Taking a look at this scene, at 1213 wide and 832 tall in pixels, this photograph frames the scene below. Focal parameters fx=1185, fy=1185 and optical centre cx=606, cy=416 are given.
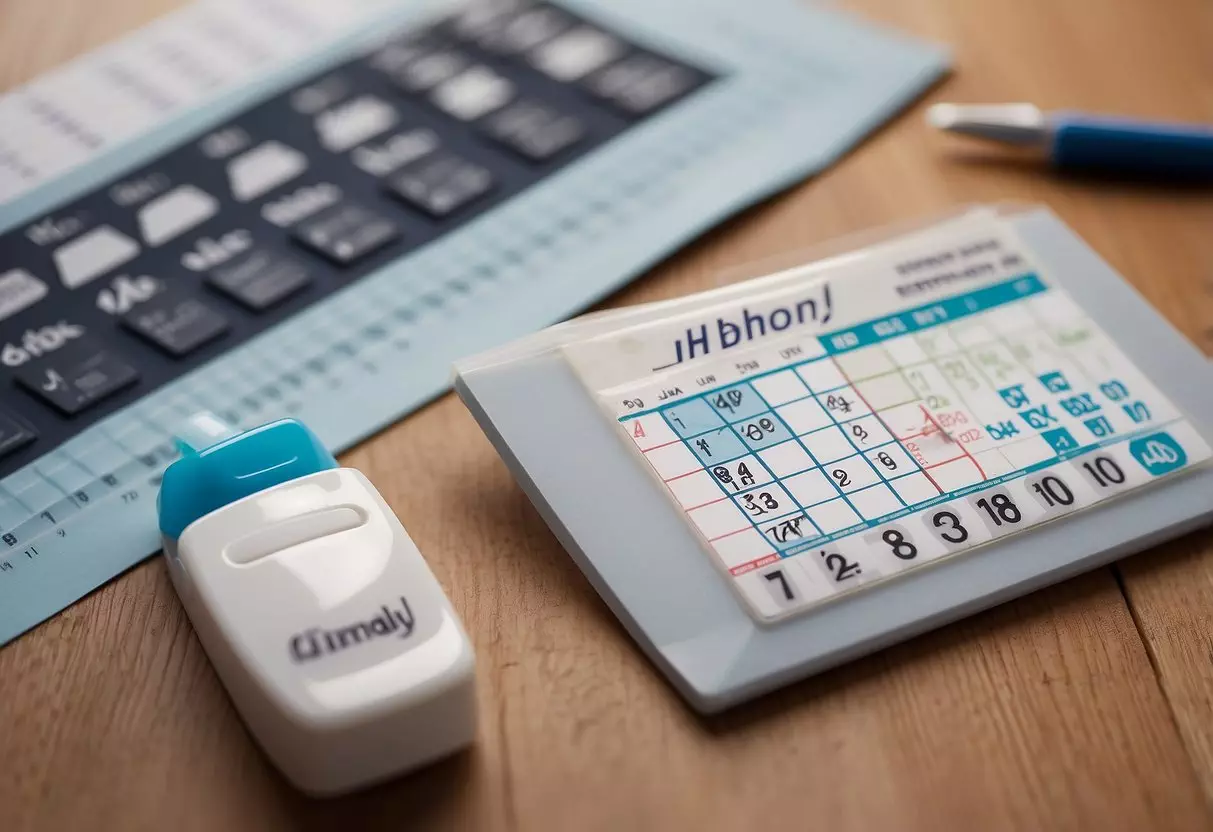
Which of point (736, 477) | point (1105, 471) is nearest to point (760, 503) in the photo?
point (736, 477)

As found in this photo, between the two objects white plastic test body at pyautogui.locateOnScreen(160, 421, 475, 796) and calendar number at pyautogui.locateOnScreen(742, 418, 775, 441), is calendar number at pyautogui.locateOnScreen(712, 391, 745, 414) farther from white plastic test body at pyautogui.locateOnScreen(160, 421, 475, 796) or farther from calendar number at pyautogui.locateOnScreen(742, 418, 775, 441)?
white plastic test body at pyautogui.locateOnScreen(160, 421, 475, 796)

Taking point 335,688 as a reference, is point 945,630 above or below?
below

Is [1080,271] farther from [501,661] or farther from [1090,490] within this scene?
[501,661]

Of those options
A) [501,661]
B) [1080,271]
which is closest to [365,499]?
[501,661]

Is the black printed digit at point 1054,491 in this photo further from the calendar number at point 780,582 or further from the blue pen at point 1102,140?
the blue pen at point 1102,140

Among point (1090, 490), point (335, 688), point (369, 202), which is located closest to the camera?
point (335, 688)

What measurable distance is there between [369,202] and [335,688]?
302 mm

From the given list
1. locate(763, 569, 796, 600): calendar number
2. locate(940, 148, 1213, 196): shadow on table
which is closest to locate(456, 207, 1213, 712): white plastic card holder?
locate(763, 569, 796, 600): calendar number

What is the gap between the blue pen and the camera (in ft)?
1.99

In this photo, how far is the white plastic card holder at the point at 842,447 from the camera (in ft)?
1.24

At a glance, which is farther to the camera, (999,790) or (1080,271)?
(1080,271)

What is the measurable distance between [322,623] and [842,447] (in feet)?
0.63

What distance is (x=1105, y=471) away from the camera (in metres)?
0.42

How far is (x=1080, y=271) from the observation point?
508 millimetres
